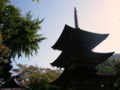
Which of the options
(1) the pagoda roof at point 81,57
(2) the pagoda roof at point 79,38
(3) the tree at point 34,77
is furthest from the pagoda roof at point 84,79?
(3) the tree at point 34,77

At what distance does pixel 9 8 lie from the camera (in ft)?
39.7

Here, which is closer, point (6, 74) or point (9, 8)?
point (9, 8)

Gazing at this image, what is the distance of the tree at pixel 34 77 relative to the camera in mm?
26156

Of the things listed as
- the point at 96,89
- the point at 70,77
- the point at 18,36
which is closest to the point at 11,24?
the point at 18,36

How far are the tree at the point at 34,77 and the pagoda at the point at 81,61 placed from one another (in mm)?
14695

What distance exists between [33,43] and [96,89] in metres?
8.52

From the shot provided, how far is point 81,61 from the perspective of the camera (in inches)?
439

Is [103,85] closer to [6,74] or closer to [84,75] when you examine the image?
[84,75]

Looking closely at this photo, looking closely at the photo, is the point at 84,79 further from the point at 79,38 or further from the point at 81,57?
the point at 79,38

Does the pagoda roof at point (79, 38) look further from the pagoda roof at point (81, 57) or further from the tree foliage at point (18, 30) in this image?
the tree foliage at point (18, 30)

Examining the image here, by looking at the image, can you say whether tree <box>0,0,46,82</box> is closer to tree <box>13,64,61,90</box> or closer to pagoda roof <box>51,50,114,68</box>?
pagoda roof <box>51,50,114,68</box>

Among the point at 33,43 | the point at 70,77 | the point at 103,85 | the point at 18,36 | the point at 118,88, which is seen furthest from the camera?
the point at 118,88

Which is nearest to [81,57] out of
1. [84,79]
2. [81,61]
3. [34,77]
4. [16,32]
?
[81,61]

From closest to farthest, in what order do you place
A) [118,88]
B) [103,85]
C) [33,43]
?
[103,85]
[33,43]
[118,88]
